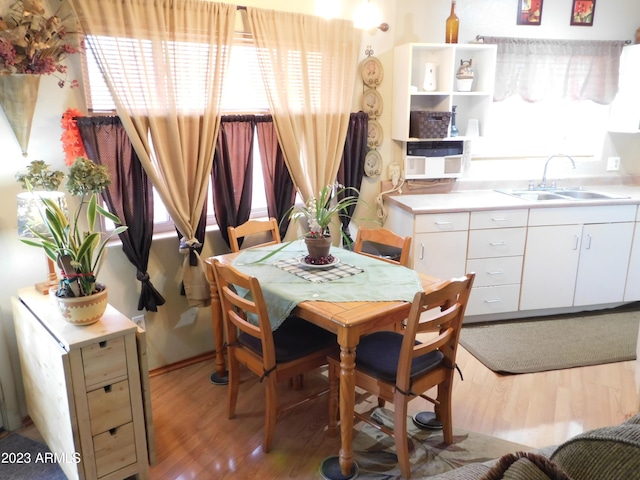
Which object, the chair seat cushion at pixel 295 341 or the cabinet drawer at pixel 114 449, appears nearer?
the cabinet drawer at pixel 114 449

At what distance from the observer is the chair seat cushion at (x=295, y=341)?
2244 millimetres

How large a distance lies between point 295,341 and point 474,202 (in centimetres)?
183

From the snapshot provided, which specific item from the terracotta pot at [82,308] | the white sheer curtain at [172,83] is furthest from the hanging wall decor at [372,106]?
the terracotta pot at [82,308]

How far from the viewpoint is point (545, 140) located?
4156 millimetres

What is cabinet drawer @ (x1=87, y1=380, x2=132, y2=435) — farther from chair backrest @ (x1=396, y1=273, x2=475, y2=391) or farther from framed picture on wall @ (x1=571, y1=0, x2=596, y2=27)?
framed picture on wall @ (x1=571, y1=0, x2=596, y2=27)

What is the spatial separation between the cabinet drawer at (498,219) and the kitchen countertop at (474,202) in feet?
0.12

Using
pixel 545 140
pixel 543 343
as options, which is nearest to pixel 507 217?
pixel 543 343

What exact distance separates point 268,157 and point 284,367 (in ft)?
4.68

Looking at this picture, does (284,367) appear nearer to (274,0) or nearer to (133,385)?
(133,385)

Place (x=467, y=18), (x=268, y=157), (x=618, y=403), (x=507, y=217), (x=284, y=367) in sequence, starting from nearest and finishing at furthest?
1. (x=284, y=367)
2. (x=618, y=403)
3. (x=268, y=157)
4. (x=507, y=217)
5. (x=467, y=18)

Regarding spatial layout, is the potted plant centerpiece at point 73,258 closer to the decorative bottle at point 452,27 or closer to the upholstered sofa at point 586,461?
the upholstered sofa at point 586,461

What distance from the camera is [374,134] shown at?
3.55m

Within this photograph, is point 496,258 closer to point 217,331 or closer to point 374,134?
point 374,134

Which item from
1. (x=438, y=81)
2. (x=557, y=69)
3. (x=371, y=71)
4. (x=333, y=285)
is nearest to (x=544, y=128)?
(x=557, y=69)
